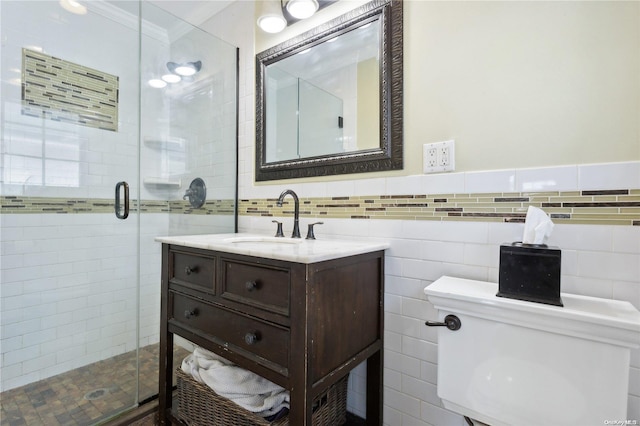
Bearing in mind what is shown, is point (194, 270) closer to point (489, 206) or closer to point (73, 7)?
point (489, 206)

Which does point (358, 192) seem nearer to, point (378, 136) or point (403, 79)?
point (378, 136)

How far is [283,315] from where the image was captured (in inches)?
36.1

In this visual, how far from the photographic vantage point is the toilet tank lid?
0.69 metres

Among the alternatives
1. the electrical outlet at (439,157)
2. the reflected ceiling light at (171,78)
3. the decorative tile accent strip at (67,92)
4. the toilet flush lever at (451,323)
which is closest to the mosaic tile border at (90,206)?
the decorative tile accent strip at (67,92)

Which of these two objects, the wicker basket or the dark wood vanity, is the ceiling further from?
the wicker basket

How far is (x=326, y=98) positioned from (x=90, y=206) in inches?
62.8

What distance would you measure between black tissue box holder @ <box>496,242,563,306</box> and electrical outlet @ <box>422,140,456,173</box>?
38 cm

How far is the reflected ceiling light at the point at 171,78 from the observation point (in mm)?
2039

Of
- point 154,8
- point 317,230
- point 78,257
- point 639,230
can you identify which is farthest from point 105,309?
point 639,230

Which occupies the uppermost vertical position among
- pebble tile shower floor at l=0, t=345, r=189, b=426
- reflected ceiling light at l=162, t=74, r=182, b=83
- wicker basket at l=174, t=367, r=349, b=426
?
reflected ceiling light at l=162, t=74, r=182, b=83

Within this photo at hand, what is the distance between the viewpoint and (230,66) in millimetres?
1958

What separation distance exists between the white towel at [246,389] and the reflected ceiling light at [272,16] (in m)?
1.67

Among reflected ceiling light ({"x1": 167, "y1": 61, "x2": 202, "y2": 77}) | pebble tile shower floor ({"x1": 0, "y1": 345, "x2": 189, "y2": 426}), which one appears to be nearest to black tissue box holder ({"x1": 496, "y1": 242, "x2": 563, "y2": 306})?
pebble tile shower floor ({"x1": 0, "y1": 345, "x2": 189, "y2": 426})

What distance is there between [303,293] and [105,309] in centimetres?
168
